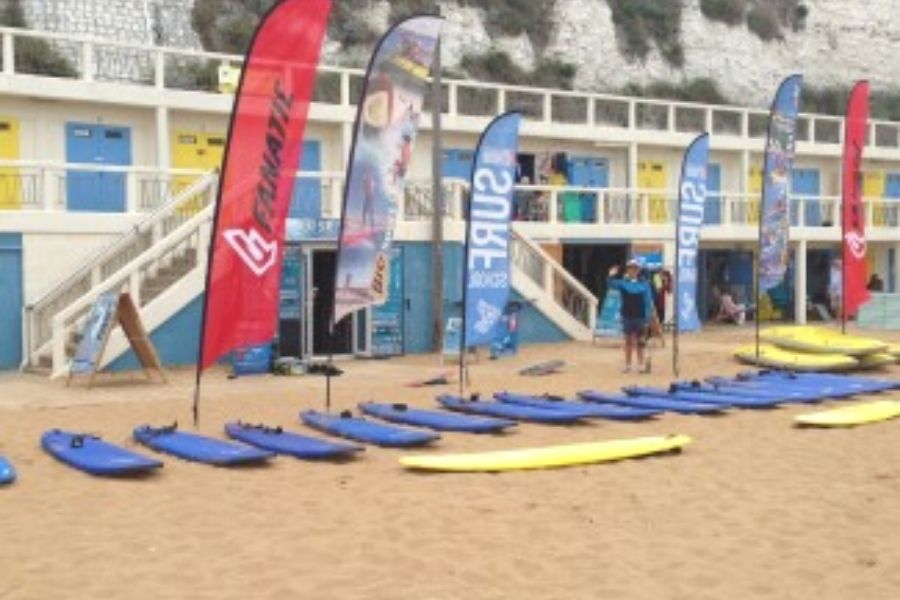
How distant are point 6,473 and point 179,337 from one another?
Result: 897cm

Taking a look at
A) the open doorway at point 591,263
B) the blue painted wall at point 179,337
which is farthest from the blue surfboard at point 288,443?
the open doorway at point 591,263

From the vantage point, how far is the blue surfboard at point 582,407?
1316cm

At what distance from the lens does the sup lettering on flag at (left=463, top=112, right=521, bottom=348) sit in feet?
48.6

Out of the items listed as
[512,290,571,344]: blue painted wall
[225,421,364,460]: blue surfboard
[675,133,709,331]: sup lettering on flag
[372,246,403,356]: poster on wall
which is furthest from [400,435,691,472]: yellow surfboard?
[512,290,571,344]: blue painted wall

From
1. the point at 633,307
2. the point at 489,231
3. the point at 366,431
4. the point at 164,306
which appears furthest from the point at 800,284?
the point at 366,431

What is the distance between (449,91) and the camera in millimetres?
28375

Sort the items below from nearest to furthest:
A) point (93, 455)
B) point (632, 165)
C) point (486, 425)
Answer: point (93, 455) → point (486, 425) → point (632, 165)

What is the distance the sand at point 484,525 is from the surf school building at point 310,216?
600cm

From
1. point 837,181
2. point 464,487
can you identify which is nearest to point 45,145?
point 464,487

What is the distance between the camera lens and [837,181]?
36469 millimetres

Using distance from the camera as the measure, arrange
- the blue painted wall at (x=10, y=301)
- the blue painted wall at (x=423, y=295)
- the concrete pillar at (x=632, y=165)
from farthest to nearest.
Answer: the concrete pillar at (x=632, y=165) < the blue painted wall at (x=423, y=295) < the blue painted wall at (x=10, y=301)

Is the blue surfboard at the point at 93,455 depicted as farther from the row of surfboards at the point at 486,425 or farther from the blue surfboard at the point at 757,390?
the blue surfboard at the point at 757,390

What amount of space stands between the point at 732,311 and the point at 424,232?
11.2 m

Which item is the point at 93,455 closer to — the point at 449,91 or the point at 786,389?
the point at 786,389
